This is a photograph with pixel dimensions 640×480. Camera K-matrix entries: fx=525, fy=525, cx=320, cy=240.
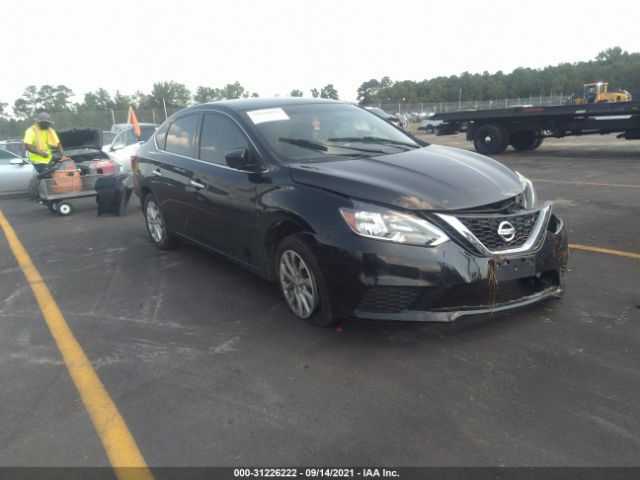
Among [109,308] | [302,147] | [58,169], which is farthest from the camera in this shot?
[58,169]

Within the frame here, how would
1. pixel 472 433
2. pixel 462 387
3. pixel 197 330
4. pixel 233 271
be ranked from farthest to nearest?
pixel 233 271, pixel 197 330, pixel 462 387, pixel 472 433

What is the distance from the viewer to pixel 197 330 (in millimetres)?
4016

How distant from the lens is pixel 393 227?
3.31 m

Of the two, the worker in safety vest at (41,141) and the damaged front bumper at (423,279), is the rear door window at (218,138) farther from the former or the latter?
the worker in safety vest at (41,141)

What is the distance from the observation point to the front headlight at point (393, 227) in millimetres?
3270

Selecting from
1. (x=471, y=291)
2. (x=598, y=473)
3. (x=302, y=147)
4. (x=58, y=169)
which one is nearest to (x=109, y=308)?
(x=302, y=147)

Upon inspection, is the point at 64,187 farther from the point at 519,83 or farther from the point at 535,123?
the point at 519,83

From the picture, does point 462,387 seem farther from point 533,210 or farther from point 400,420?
point 533,210

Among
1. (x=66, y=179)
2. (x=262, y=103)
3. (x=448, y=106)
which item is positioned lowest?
(x=66, y=179)

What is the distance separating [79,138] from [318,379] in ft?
32.0

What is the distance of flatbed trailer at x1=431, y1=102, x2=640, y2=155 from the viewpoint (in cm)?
1350

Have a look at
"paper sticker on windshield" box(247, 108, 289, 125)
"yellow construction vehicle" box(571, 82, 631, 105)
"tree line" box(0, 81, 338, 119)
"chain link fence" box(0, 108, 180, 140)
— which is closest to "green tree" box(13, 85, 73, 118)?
"tree line" box(0, 81, 338, 119)

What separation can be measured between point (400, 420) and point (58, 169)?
8.78 metres

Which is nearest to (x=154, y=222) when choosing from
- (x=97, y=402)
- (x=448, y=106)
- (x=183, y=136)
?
(x=183, y=136)
